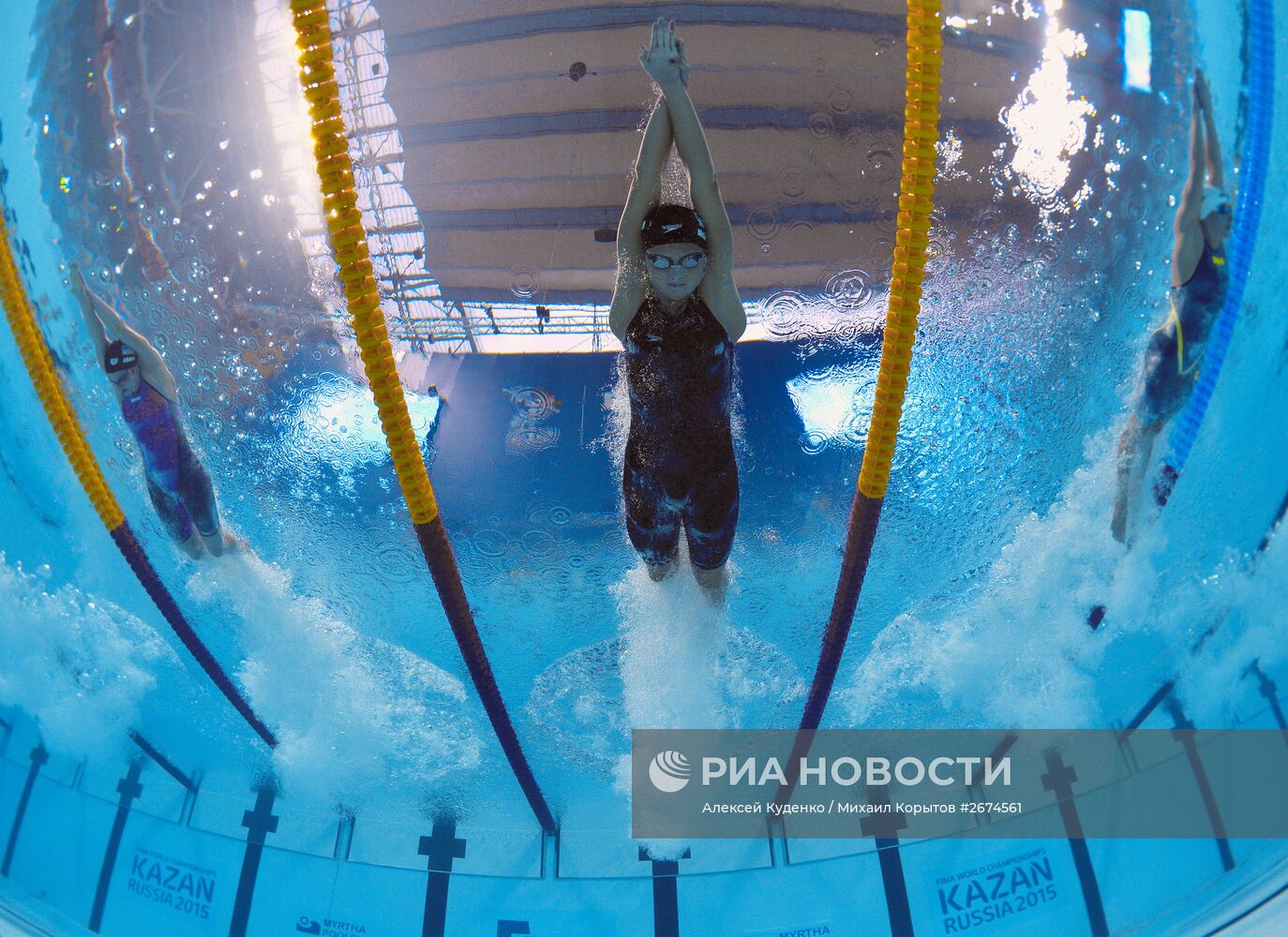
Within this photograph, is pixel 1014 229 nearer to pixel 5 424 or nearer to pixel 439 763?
pixel 439 763

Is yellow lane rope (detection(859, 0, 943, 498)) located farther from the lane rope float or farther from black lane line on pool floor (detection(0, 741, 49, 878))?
black lane line on pool floor (detection(0, 741, 49, 878))

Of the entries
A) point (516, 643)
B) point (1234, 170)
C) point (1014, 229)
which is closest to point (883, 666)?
point (516, 643)

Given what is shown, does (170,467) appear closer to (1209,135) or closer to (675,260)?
(675,260)

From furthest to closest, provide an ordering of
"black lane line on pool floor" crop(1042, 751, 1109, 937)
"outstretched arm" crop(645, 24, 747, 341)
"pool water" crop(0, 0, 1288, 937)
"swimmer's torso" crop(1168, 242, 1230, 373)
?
"black lane line on pool floor" crop(1042, 751, 1109, 937), "swimmer's torso" crop(1168, 242, 1230, 373), "pool water" crop(0, 0, 1288, 937), "outstretched arm" crop(645, 24, 747, 341)

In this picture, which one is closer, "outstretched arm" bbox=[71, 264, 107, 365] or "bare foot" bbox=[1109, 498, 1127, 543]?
"outstretched arm" bbox=[71, 264, 107, 365]

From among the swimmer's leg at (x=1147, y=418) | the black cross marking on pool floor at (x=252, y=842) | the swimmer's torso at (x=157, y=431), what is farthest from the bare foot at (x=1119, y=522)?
the black cross marking on pool floor at (x=252, y=842)

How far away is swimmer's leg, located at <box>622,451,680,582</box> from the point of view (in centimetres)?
107

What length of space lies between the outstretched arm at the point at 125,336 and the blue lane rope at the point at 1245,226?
4.03 feet

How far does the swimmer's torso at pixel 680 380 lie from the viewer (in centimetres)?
100

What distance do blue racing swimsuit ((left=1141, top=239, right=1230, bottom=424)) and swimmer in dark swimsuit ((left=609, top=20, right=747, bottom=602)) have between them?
0.53 metres

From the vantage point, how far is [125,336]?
3.57ft

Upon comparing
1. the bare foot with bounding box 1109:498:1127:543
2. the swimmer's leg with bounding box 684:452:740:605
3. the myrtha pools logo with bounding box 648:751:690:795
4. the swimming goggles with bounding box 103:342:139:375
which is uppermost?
the swimming goggles with bounding box 103:342:139:375

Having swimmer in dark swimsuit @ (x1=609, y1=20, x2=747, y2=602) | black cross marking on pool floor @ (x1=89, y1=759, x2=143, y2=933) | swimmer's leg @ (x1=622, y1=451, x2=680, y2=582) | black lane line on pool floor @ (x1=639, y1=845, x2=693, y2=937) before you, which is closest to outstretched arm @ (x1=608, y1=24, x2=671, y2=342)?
swimmer in dark swimsuit @ (x1=609, y1=20, x2=747, y2=602)

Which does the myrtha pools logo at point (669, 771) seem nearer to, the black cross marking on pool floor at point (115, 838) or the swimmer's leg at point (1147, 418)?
the swimmer's leg at point (1147, 418)
